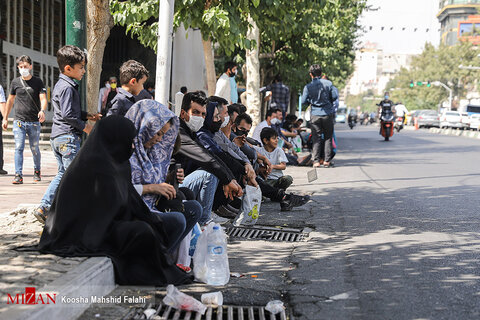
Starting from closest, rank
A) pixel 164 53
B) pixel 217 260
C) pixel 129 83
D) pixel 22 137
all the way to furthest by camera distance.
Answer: pixel 217 260 < pixel 129 83 < pixel 164 53 < pixel 22 137

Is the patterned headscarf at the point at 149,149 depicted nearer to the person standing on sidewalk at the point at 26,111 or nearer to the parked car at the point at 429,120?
the person standing on sidewalk at the point at 26,111

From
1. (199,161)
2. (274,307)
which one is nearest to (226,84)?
(199,161)

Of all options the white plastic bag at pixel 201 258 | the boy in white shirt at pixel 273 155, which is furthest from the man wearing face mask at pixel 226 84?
the white plastic bag at pixel 201 258

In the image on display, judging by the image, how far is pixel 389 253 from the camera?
5844 mm

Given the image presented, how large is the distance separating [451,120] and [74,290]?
171 ft

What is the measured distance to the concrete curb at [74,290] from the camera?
332 centimetres

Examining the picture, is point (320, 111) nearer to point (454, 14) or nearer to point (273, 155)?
point (273, 155)

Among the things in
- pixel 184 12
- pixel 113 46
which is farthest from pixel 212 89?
pixel 113 46

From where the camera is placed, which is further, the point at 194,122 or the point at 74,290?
the point at 194,122

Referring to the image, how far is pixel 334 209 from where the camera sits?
860cm

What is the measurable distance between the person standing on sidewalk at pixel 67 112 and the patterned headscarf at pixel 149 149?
1491 mm

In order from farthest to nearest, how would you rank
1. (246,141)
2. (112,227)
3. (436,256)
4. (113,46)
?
(113,46)
(246,141)
(436,256)
(112,227)

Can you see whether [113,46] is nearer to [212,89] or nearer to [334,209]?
[212,89]

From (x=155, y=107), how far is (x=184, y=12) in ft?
19.2
